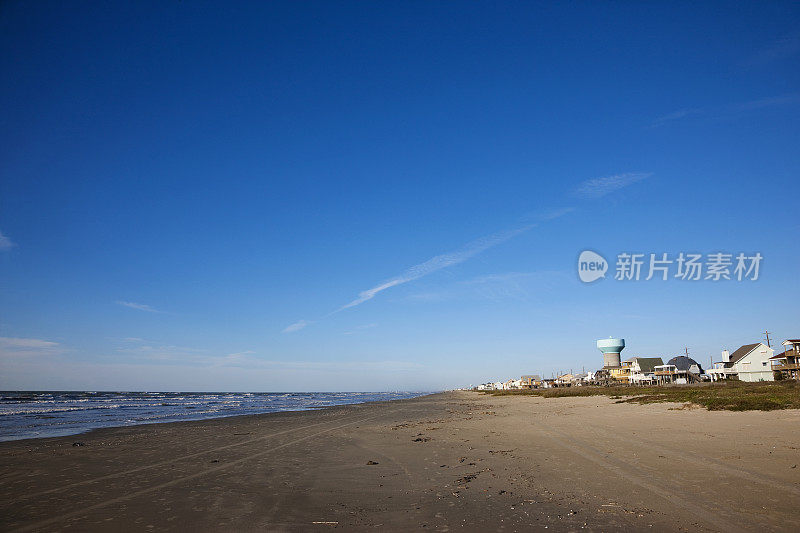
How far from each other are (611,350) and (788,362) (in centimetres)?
4373

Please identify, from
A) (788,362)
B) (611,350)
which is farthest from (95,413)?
(611,350)

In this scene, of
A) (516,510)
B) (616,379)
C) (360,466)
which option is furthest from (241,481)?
(616,379)

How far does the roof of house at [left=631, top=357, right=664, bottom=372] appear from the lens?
103 metres

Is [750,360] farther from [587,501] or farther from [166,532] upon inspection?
[166,532]

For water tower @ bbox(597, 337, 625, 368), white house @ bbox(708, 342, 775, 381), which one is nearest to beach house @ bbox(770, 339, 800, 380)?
white house @ bbox(708, 342, 775, 381)

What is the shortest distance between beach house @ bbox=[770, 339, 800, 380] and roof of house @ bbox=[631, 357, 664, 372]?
94.2 feet

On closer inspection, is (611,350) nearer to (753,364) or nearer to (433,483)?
(753,364)

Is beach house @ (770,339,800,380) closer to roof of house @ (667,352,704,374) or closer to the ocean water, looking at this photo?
roof of house @ (667,352,704,374)

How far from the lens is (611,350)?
113 meters

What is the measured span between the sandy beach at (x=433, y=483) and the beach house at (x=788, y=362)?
6571 centimetres

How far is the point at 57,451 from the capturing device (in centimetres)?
1786

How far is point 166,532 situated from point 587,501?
7.80 meters

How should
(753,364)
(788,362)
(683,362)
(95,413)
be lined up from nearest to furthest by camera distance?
(95,413), (788,362), (753,364), (683,362)

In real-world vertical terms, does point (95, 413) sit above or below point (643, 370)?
below
